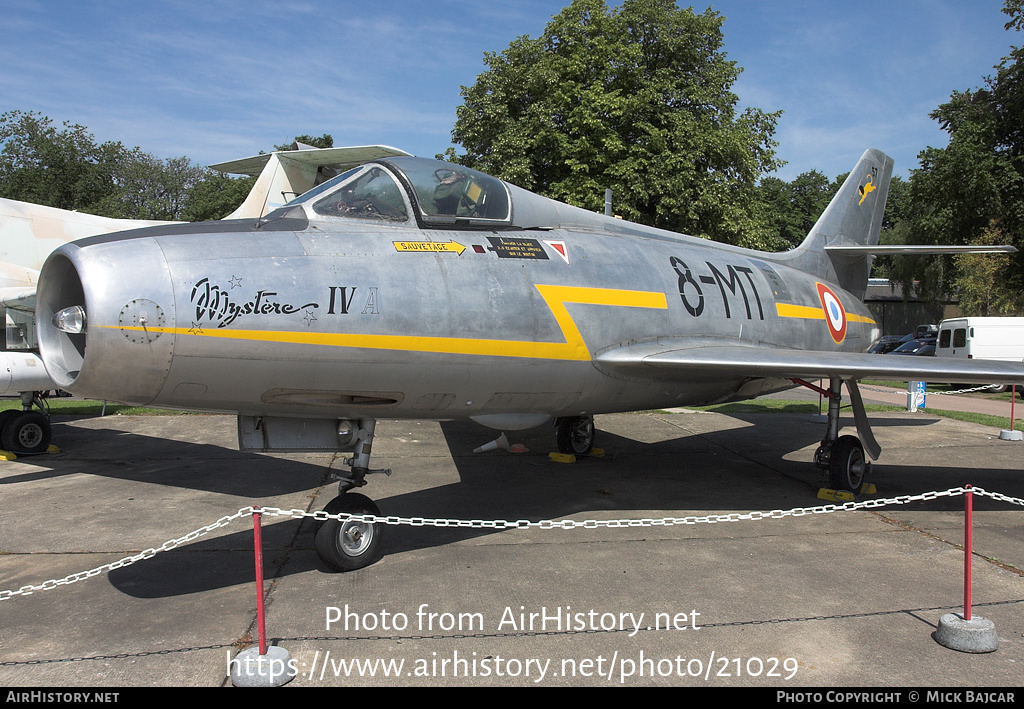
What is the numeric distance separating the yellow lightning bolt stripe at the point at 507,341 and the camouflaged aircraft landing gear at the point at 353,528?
0.84 metres

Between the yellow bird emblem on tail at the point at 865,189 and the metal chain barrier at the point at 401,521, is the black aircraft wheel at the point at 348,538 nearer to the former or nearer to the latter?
the metal chain barrier at the point at 401,521

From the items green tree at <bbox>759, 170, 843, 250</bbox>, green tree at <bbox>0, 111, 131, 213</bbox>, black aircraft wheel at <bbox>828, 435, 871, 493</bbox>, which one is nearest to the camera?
black aircraft wheel at <bbox>828, 435, 871, 493</bbox>

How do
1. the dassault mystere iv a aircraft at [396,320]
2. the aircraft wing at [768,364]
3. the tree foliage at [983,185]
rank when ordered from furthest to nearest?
the tree foliage at [983,185]
the aircraft wing at [768,364]
the dassault mystere iv a aircraft at [396,320]

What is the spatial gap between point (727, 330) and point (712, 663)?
3.90m

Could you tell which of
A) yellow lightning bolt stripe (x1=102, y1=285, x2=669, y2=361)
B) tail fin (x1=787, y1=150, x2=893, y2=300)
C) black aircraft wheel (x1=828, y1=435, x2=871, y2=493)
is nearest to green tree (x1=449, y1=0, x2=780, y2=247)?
tail fin (x1=787, y1=150, x2=893, y2=300)

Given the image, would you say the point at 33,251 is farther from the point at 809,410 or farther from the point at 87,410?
the point at 809,410

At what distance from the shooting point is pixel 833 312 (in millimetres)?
9344

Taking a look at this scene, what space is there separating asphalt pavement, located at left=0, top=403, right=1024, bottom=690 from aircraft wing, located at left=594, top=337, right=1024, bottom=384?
126 centimetres

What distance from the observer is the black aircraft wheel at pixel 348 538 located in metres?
4.98

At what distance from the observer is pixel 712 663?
3.74 meters

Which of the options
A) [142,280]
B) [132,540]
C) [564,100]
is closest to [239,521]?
[132,540]

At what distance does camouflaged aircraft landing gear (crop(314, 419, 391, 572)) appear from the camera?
4.99 m

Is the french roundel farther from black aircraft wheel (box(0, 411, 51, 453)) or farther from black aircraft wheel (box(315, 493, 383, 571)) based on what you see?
black aircraft wheel (box(0, 411, 51, 453))

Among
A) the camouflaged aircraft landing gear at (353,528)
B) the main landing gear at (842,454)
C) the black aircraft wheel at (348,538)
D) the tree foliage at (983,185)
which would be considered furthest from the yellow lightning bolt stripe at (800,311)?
the tree foliage at (983,185)
